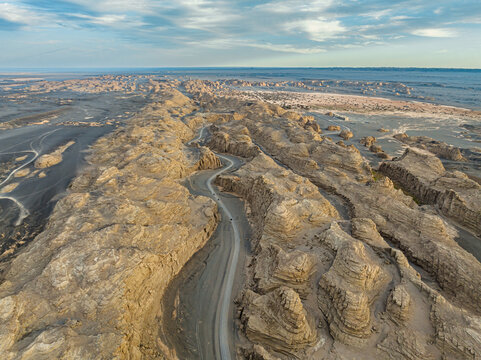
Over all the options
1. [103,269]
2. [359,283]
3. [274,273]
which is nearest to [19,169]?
[103,269]

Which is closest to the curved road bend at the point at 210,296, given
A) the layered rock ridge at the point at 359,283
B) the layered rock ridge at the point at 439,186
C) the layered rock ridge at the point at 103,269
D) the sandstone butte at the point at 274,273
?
the sandstone butte at the point at 274,273

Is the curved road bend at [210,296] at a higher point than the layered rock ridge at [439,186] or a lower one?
lower

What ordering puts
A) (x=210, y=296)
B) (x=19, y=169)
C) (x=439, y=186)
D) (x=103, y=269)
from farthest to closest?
(x=19, y=169)
(x=439, y=186)
(x=210, y=296)
(x=103, y=269)

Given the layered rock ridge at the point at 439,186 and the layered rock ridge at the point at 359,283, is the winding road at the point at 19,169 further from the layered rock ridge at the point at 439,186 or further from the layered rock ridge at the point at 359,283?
the layered rock ridge at the point at 439,186

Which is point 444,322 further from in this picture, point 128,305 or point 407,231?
point 128,305

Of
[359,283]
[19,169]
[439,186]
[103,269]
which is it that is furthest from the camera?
[19,169]

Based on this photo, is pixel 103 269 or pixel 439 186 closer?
pixel 103 269

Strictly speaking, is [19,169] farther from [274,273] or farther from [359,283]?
[359,283]
